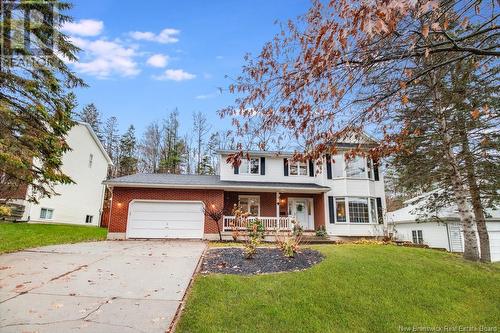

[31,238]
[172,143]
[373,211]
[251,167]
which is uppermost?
[172,143]

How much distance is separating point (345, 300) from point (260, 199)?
1246 cm

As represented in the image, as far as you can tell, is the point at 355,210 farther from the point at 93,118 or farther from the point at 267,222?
the point at 93,118

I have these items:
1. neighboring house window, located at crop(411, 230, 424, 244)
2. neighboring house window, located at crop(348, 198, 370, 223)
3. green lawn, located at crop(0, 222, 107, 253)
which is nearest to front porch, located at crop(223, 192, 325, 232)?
neighboring house window, located at crop(348, 198, 370, 223)

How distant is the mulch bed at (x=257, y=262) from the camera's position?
746 centimetres

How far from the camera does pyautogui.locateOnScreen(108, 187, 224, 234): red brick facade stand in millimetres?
14791

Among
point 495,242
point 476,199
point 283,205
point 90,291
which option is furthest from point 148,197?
point 495,242

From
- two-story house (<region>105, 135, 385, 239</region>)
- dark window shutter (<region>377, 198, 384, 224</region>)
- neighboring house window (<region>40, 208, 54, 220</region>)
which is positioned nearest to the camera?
two-story house (<region>105, 135, 385, 239</region>)

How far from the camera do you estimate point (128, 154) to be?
110ft

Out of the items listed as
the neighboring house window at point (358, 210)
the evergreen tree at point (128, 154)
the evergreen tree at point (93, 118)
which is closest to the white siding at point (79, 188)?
the evergreen tree at point (128, 154)

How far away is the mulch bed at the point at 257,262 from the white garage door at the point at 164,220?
5.36 m

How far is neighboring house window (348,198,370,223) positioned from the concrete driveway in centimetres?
1082

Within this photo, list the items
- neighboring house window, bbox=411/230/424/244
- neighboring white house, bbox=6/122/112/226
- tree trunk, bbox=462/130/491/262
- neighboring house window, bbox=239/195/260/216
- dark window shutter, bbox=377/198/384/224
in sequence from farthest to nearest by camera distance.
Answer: neighboring house window, bbox=411/230/424/244
neighboring white house, bbox=6/122/112/226
neighboring house window, bbox=239/195/260/216
dark window shutter, bbox=377/198/384/224
tree trunk, bbox=462/130/491/262

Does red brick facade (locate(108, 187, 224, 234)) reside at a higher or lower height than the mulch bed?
higher

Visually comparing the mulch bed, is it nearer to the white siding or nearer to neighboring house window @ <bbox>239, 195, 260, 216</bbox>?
neighboring house window @ <bbox>239, 195, 260, 216</bbox>
